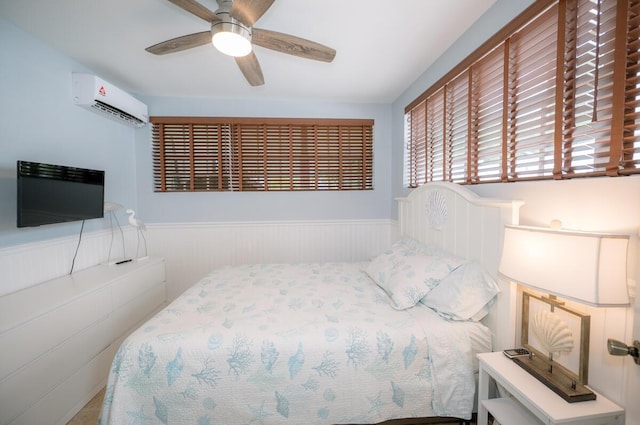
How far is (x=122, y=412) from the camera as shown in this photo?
1254mm

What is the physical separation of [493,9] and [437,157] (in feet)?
3.53

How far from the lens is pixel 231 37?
1458 mm

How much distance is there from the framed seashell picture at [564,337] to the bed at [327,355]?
9.3 inches

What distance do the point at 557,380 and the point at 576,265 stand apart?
0.55 meters

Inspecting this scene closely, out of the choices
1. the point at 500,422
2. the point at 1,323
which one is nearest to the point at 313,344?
the point at 500,422

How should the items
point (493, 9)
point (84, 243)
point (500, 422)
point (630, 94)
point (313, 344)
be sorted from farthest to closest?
1. point (84, 243)
2. point (493, 9)
3. point (313, 344)
4. point (500, 422)
5. point (630, 94)

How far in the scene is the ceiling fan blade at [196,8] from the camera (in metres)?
1.29

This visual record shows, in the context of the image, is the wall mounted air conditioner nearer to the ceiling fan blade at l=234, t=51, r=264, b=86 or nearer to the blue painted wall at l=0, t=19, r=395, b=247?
the blue painted wall at l=0, t=19, r=395, b=247

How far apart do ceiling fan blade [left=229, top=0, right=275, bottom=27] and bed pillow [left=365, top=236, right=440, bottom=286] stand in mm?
1857

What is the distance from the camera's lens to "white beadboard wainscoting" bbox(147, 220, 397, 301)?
3.23 m

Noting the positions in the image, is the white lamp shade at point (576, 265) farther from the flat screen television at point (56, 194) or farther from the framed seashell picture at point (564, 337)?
the flat screen television at point (56, 194)

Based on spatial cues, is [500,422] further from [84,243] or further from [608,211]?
[84,243]

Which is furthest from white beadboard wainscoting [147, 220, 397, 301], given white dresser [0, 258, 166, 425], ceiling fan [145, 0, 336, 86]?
ceiling fan [145, 0, 336, 86]

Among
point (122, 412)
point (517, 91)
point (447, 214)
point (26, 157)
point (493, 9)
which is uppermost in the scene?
point (493, 9)
